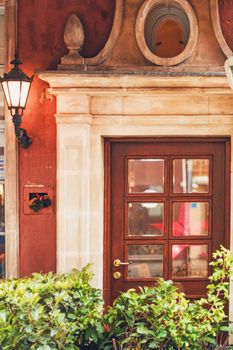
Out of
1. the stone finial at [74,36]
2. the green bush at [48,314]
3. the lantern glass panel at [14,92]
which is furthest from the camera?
the stone finial at [74,36]

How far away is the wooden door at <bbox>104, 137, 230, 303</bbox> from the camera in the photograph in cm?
559

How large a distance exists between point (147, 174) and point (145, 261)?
971 millimetres

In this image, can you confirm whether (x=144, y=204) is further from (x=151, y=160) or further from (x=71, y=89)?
(x=71, y=89)

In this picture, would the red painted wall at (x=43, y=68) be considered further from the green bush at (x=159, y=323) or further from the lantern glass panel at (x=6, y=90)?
the green bush at (x=159, y=323)

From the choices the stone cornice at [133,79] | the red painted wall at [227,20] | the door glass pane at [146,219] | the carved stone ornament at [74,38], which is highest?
the red painted wall at [227,20]

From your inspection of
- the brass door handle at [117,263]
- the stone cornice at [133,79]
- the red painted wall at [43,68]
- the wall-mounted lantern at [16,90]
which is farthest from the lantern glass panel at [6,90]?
the brass door handle at [117,263]

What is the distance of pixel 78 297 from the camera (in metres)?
4.04

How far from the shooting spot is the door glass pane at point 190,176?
5.62 meters

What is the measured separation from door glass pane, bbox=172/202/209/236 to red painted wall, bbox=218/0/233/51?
175 cm

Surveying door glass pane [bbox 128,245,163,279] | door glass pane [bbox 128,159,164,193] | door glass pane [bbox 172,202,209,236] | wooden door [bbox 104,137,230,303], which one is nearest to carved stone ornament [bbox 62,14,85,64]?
wooden door [bbox 104,137,230,303]

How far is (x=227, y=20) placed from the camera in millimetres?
5336

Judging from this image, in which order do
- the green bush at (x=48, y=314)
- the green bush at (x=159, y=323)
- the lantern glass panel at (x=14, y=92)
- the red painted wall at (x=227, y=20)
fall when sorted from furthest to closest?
the red painted wall at (x=227, y=20), the lantern glass panel at (x=14, y=92), the green bush at (x=159, y=323), the green bush at (x=48, y=314)

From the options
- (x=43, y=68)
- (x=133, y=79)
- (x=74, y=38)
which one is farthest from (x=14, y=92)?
(x=133, y=79)

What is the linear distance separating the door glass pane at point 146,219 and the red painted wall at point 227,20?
74.9 inches
